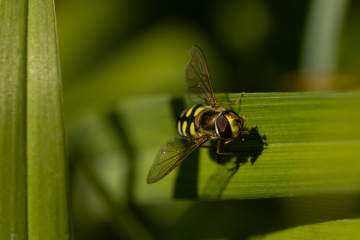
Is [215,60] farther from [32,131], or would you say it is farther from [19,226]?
[19,226]

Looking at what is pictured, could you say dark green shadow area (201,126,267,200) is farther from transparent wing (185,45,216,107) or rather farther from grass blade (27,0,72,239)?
grass blade (27,0,72,239)

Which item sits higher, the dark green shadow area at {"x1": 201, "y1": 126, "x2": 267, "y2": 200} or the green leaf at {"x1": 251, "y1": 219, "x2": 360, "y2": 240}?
the dark green shadow area at {"x1": 201, "y1": 126, "x2": 267, "y2": 200}

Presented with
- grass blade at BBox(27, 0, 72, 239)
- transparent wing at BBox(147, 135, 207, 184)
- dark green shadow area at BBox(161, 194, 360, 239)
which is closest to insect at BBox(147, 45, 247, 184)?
transparent wing at BBox(147, 135, 207, 184)

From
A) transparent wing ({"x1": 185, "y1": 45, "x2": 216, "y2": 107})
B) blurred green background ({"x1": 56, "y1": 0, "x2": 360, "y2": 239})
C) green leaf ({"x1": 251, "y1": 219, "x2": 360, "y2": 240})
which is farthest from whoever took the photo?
blurred green background ({"x1": 56, "y1": 0, "x2": 360, "y2": 239})

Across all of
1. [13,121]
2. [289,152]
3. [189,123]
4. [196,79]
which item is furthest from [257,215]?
[13,121]

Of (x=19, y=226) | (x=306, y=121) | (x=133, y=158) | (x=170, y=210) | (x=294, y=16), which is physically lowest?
(x=170, y=210)

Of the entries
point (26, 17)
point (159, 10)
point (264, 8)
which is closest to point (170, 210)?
point (26, 17)
